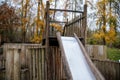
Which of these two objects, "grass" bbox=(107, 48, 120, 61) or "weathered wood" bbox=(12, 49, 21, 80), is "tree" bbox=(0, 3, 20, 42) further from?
"weathered wood" bbox=(12, 49, 21, 80)

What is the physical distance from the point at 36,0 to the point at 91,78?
508 inches

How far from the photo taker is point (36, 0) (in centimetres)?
1761

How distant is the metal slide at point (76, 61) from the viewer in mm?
5738

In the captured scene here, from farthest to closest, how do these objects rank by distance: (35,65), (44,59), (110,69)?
(44,59), (35,65), (110,69)

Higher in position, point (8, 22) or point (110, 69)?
point (8, 22)

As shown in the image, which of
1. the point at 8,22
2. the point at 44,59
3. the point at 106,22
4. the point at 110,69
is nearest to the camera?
the point at 110,69

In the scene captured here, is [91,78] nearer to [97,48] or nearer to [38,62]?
[38,62]

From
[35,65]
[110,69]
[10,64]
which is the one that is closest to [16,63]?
[10,64]

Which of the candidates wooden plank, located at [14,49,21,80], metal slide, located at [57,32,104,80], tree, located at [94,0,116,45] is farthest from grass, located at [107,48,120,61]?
wooden plank, located at [14,49,21,80]

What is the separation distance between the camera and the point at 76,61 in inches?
252

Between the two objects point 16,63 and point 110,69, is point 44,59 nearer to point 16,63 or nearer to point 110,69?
point 16,63

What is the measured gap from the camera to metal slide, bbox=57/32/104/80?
5738mm

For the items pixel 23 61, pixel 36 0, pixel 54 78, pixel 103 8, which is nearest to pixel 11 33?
pixel 36 0

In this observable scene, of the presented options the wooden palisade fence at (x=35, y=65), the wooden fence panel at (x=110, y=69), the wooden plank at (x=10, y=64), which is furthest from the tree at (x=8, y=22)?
the wooden fence panel at (x=110, y=69)
